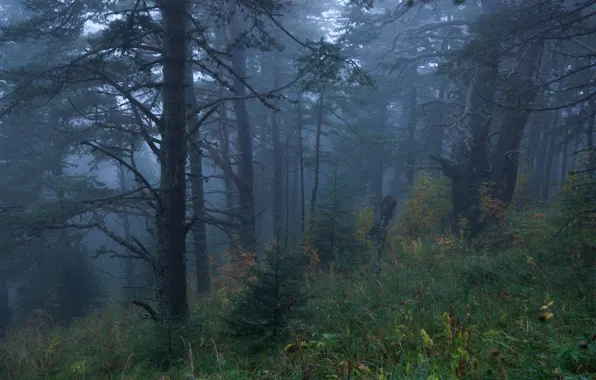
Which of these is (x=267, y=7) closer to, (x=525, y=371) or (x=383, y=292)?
(x=383, y=292)

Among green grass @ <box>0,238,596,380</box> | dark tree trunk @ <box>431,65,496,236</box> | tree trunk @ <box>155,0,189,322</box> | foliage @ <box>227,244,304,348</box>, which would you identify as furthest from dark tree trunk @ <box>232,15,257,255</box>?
foliage @ <box>227,244,304,348</box>


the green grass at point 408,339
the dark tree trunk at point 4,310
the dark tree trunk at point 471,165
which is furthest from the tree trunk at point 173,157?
the dark tree trunk at point 4,310

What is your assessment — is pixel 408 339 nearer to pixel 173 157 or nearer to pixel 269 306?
pixel 269 306

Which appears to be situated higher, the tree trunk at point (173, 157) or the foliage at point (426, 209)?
the tree trunk at point (173, 157)

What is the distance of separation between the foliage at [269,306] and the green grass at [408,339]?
0.22 m

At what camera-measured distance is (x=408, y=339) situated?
4133 millimetres

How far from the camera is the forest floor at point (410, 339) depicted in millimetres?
3242

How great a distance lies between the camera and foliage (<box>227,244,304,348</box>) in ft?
15.9

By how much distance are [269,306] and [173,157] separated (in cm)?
309

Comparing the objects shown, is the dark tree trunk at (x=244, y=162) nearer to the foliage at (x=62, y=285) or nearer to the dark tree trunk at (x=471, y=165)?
the dark tree trunk at (x=471, y=165)

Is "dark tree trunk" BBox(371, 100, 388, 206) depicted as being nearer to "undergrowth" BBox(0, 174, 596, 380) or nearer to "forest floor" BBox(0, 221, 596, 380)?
"undergrowth" BBox(0, 174, 596, 380)

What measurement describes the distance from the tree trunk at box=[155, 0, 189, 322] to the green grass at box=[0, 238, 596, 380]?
97 centimetres

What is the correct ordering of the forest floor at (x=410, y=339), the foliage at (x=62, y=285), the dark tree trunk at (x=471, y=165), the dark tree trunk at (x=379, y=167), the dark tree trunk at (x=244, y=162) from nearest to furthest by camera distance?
the forest floor at (x=410, y=339) → the dark tree trunk at (x=471, y=165) → the dark tree trunk at (x=244, y=162) → the foliage at (x=62, y=285) → the dark tree trunk at (x=379, y=167)

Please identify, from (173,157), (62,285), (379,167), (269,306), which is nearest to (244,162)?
(173,157)
